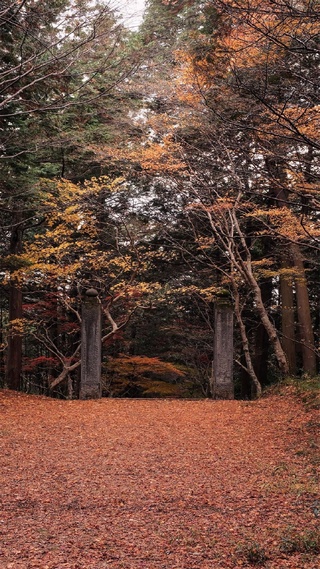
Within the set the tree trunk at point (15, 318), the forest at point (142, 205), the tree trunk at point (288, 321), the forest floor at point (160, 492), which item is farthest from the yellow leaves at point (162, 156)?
the forest floor at point (160, 492)

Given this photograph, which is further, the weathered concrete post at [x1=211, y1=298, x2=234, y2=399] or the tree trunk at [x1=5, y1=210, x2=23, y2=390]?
the tree trunk at [x1=5, y1=210, x2=23, y2=390]

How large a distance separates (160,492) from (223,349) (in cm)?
680

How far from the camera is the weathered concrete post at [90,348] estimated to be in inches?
442

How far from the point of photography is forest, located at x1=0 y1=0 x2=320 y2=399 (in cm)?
725

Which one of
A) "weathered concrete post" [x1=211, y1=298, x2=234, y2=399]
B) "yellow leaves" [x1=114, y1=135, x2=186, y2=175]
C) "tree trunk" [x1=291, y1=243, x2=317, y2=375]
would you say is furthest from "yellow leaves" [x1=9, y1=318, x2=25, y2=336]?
"tree trunk" [x1=291, y1=243, x2=317, y2=375]

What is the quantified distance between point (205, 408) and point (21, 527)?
6.63m

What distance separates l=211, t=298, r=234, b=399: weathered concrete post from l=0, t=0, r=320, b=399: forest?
0.49 m

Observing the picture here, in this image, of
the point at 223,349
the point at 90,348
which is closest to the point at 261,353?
the point at 223,349

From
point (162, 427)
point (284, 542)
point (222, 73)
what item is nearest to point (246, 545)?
point (284, 542)

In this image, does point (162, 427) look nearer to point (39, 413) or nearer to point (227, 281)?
point (39, 413)

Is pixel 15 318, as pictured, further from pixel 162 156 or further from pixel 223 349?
pixel 162 156

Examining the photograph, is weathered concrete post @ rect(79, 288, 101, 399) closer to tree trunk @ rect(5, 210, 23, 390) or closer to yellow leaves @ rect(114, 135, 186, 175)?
tree trunk @ rect(5, 210, 23, 390)

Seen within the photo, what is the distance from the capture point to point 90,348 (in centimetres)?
1123

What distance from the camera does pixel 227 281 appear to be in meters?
14.3
